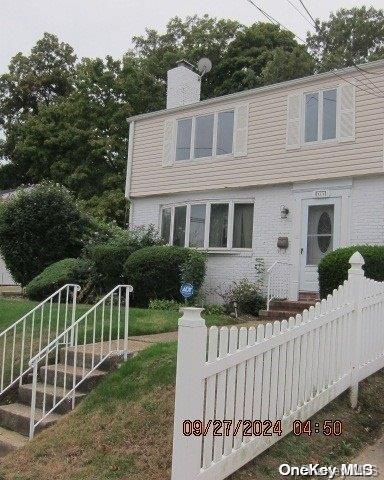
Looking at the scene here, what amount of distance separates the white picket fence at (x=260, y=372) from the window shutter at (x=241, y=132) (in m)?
8.19

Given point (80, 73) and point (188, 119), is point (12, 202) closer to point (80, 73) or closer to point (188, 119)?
point (188, 119)

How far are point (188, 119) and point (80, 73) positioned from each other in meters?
18.1

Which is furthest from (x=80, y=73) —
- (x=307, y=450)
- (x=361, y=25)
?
(x=307, y=450)

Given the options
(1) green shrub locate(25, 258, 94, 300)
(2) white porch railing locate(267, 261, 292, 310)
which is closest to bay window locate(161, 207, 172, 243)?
(1) green shrub locate(25, 258, 94, 300)

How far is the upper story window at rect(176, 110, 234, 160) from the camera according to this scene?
14336 mm

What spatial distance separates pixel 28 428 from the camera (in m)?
5.70

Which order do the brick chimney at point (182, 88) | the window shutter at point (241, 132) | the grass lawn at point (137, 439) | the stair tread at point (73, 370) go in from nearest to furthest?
the grass lawn at point (137, 439)
the stair tread at point (73, 370)
the window shutter at point (241, 132)
the brick chimney at point (182, 88)

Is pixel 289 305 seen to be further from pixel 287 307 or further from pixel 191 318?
pixel 191 318

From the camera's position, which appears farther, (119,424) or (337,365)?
(337,365)

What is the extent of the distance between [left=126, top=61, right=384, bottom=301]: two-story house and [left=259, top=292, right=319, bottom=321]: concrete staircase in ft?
0.54

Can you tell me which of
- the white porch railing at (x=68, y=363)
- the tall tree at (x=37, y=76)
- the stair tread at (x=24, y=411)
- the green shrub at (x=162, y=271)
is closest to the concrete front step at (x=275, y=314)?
the green shrub at (x=162, y=271)

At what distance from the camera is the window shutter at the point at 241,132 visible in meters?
13.8

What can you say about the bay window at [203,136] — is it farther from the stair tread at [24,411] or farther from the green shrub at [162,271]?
the stair tread at [24,411]

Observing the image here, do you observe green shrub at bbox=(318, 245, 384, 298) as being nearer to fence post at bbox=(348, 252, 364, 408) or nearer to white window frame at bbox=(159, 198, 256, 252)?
white window frame at bbox=(159, 198, 256, 252)
